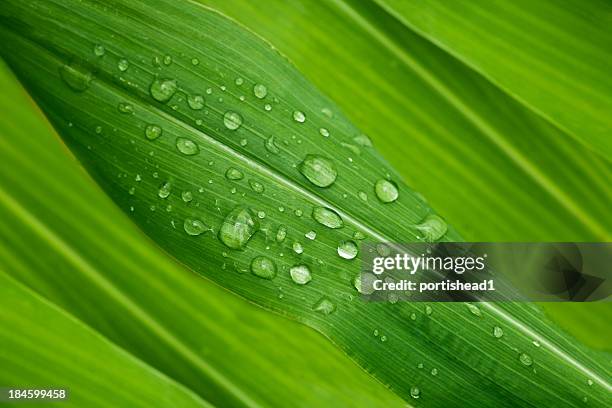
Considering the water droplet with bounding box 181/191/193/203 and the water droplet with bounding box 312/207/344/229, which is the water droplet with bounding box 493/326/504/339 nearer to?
the water droplet with bounding box 312/207/344/229

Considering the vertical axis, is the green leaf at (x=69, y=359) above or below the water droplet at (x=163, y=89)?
below

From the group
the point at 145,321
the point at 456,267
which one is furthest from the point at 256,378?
the point at 456,267

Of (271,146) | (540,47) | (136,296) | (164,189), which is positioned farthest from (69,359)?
(540,47)

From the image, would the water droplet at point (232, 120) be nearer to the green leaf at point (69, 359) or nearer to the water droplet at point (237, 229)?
the water droplet at point (237, 229)

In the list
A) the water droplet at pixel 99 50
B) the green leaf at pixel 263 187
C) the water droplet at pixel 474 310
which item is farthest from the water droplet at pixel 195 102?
the water droplet at pixel 474 310

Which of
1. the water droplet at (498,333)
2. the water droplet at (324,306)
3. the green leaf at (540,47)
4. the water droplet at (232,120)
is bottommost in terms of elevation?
the water droplet at (324,306)

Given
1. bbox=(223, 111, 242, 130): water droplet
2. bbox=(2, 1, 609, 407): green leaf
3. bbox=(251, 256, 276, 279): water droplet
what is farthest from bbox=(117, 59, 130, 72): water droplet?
bbox=(251, 256, 276, 279): water droplet
